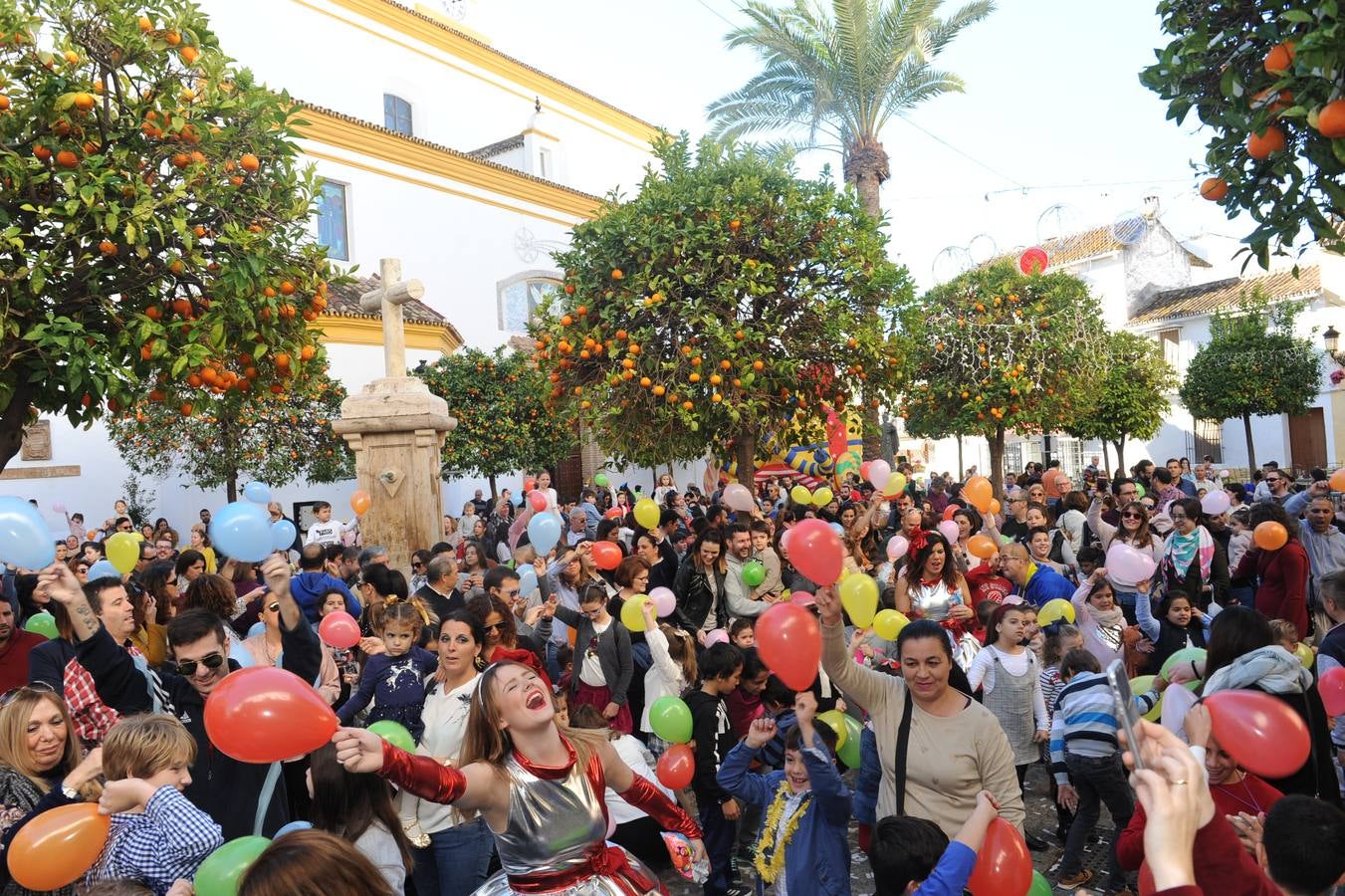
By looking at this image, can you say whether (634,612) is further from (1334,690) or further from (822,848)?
(1334,690)

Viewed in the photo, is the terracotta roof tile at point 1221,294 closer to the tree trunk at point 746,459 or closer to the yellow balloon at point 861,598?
the tree trunk at point 746,459

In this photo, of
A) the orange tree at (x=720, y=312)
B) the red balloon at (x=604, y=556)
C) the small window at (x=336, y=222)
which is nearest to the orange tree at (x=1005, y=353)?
the orange tree at (x=720, y=312)

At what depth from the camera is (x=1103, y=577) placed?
19.5ft

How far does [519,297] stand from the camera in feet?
89.1

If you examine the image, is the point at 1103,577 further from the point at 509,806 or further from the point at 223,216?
the point at 223,216

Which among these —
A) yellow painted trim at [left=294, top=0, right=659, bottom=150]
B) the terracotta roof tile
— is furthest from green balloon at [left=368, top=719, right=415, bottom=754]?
the terracotta roof tile

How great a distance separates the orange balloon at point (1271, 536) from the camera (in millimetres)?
6430

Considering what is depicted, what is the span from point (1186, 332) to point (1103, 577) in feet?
104

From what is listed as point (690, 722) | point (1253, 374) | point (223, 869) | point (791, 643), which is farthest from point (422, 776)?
point (1253, 374)

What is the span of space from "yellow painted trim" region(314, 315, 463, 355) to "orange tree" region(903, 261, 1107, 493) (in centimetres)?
1089

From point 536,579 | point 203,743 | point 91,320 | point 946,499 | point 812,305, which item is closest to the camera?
point 203,743

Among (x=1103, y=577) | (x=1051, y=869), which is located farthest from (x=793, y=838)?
(x=1103, y=577)

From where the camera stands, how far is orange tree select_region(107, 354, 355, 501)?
642 inches

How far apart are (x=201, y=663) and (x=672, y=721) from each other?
1973 millimetres
